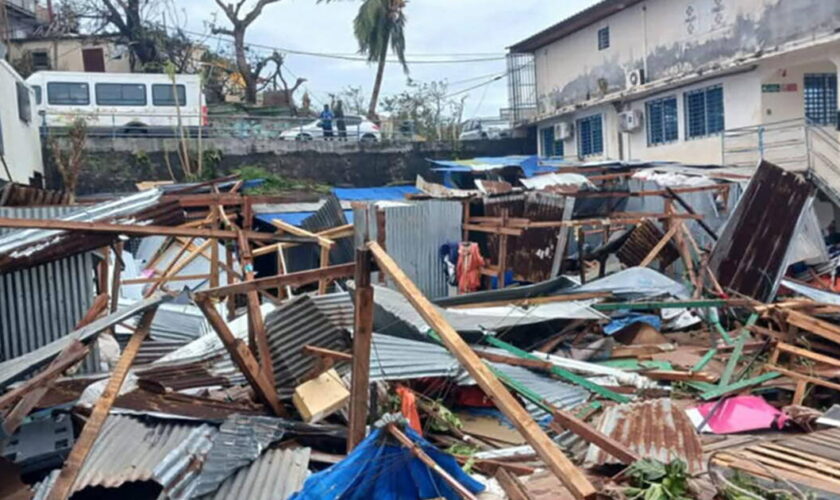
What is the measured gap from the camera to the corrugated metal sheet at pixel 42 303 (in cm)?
679

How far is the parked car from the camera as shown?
88.8 ft

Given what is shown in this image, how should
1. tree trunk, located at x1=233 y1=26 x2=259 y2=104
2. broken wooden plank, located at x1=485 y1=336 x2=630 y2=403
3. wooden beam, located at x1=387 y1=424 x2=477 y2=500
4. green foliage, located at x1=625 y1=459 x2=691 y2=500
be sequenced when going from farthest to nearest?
tree trunk, located at x1=233 y1=26 x2=259 y2=104 < broken wooden plank, located at x1=485 y1=336 x2=630 y2=403 < wooden beam, located at x1=387 y1=424 x2=477 y2=500 < green foliage, located at x1=625 y1=459 x2=691 y2=500

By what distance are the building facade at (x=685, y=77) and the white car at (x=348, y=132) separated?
652cm

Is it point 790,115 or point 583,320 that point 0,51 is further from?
point 790,115

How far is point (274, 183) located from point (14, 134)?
26.4 ft

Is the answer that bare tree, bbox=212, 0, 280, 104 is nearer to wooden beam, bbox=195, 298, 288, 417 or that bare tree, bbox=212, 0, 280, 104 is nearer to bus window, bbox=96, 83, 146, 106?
bus window, bbox=96, 83, 146, 106

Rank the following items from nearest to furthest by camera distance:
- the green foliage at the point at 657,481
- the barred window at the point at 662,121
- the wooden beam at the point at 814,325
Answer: the green foliage at the point at 657,481, the wooden beam at the point at 814,325, the barred window at the point at 662,121

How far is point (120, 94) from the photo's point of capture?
23.5m

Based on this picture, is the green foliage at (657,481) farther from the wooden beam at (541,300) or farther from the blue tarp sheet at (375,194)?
the blue tarp sheet at (375,194)

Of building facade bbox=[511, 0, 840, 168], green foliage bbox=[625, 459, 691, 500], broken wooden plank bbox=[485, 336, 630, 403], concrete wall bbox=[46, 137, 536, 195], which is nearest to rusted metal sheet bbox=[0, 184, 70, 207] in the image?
broken wooden plank bbox=[485, 336, 630, 403]

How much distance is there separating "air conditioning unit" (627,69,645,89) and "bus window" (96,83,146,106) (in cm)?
1590

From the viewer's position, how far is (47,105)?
2250 cm

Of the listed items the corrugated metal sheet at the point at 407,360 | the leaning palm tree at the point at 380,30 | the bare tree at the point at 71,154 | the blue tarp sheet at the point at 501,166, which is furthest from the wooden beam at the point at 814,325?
the leaning palm tree at the point at 380,30

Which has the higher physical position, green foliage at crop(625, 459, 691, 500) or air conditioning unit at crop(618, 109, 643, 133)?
air conditioning unit at crop(618, 109, 643, 133)
